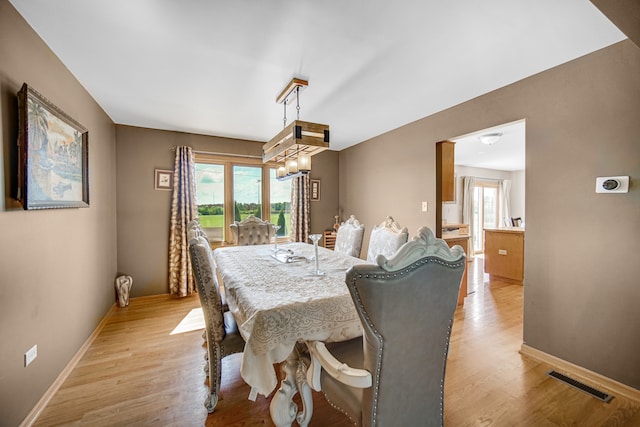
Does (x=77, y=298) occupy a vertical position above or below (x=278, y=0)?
below

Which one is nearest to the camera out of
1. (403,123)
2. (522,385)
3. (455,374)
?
(522,385)

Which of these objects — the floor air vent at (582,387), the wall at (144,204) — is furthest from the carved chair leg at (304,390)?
the wall at (144,204)

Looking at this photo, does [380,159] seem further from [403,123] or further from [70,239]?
[70,239]

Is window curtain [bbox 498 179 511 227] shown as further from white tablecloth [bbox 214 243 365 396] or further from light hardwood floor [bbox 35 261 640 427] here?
white tablecloth [bbox 214 243 365 396]

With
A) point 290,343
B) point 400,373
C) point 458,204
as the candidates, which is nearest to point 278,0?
point 290,343

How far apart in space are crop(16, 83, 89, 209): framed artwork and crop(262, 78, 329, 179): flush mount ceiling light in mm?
1521

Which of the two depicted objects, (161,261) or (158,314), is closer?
(158,314)

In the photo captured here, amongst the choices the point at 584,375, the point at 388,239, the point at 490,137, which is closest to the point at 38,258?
the point at 388,239

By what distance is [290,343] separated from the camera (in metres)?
1.33

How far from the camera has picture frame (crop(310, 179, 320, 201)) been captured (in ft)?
16.8

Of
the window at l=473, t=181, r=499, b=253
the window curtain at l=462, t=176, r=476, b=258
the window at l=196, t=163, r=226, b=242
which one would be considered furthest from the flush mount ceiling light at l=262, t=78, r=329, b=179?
the window at l=473, t=181, r=499, b=253

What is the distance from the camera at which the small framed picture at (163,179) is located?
3963 millimetres

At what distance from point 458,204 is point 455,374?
558 centimetres

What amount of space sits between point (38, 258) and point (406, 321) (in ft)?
7.54
